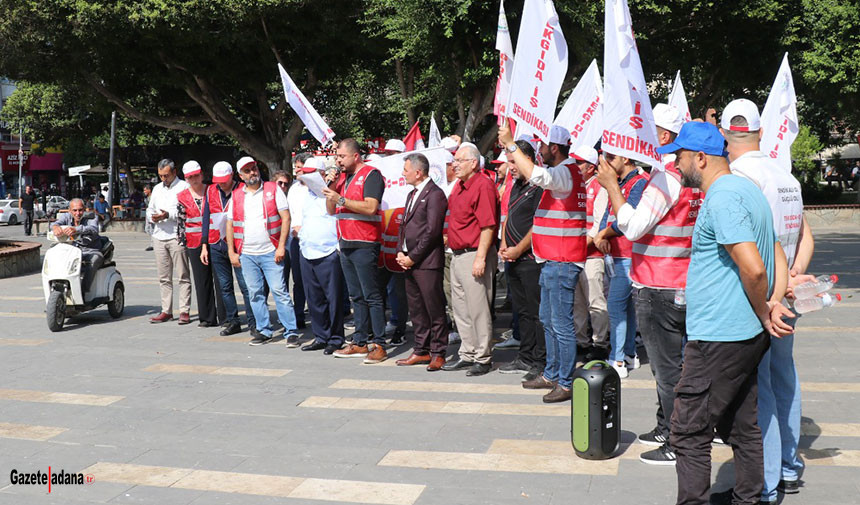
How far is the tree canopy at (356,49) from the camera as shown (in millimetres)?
18719

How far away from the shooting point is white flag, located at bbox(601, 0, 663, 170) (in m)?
5.32

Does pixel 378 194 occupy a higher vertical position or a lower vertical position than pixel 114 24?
lower

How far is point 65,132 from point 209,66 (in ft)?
68.0

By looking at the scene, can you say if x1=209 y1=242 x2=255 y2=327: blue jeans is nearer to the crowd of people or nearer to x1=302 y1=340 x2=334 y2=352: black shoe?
the crowd of people

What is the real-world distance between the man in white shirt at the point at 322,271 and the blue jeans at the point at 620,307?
286 centimetres

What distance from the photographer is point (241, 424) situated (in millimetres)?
6457

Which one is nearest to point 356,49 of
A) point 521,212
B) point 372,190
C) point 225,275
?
point 225,275

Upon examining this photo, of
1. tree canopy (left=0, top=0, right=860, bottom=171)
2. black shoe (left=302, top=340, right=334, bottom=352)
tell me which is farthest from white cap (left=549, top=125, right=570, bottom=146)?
tree canopy (left=0, top=0, right=860, bottom=171)

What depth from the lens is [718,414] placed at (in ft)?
13.6

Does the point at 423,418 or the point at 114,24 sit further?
the point at 114,24

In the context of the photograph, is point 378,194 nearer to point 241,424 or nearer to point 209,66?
point 241,424

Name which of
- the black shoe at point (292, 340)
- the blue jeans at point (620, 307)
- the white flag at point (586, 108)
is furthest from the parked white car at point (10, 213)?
the blue jeans at point (620, 307)

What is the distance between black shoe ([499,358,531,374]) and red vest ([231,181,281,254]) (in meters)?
3.08

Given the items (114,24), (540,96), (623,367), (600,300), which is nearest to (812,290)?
(540,96)
